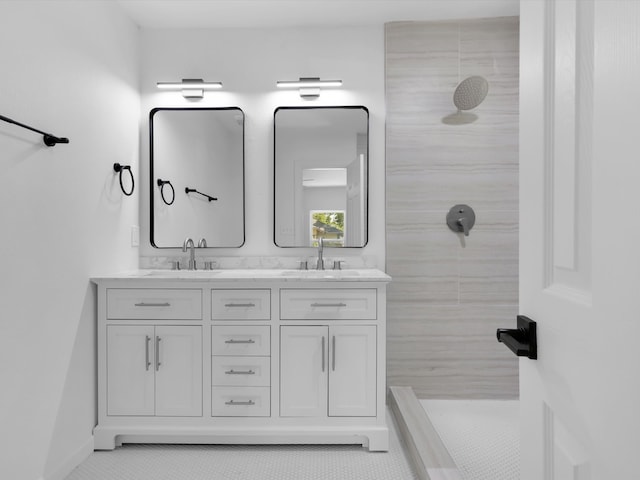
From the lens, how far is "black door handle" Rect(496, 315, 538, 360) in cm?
68

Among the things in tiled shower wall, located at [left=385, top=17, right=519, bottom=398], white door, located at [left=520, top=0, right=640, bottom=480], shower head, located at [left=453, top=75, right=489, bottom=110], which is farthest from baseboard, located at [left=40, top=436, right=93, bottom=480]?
shower head, located at [left=453, top=75, right=489, bottom=110]

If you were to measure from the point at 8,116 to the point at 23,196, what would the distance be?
11.9 inches

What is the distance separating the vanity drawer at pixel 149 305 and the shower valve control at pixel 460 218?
1.62 m

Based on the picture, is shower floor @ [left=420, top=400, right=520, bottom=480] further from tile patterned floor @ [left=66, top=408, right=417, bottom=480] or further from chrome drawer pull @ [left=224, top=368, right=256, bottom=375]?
chrome drawer pull @ [left=224, top=368, right=256, bottom=375]

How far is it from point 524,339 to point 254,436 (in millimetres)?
1797

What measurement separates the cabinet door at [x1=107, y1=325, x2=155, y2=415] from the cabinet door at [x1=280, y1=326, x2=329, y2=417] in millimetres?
689

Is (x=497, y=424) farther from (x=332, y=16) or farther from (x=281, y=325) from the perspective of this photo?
(x=332, y=16)

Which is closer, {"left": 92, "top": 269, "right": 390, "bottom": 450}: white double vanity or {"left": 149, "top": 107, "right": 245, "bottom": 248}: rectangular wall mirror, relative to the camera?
{"left": 92, "top": 269, "right": 390, "bottom": 450}: white double vanity

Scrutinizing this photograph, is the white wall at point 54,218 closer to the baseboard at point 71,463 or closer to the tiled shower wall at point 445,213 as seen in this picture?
the baseboard at point 71,463

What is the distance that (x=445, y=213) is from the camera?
267cm

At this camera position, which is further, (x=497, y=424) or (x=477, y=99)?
(x=477, y=99)

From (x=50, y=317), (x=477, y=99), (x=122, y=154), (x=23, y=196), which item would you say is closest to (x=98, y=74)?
(x=122, y=154)

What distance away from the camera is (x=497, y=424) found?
7.70 feet

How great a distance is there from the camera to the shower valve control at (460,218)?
8.69 ft
